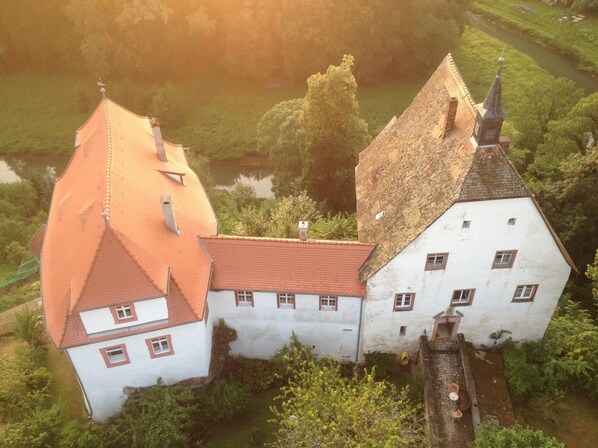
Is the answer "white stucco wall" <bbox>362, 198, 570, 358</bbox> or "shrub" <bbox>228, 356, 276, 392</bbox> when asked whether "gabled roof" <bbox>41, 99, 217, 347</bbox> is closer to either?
"shrub" <bbox>228, 356, 276, 392</bbox>

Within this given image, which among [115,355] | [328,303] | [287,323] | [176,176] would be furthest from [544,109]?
[115,355]

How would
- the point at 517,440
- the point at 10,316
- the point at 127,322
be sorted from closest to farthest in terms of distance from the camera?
the point at 517,440 → the point at 127,322 → the point at 10,316

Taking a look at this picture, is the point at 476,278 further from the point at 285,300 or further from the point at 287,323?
the point at 287,323

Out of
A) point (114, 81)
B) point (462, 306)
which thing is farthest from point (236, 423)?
point (114, 81)

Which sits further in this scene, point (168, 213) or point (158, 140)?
point (158, 140)

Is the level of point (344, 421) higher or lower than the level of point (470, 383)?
higher

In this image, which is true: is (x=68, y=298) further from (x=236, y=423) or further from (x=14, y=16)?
(x=14, y=16)

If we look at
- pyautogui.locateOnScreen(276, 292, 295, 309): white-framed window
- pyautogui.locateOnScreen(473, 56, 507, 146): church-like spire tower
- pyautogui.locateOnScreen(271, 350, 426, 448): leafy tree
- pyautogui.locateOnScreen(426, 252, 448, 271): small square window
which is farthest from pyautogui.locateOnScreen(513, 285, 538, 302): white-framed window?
pyautogui.locateOnScreen(276, 292, 295, 309): white-framed window
